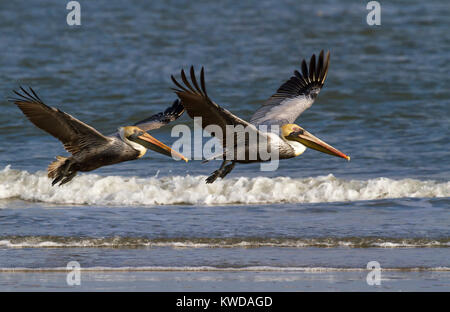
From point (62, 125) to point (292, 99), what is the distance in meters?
3.23

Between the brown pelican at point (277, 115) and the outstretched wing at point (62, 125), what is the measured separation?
3.41ft

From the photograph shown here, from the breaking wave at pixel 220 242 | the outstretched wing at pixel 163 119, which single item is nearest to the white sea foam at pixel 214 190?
the breaking wave at pixel 220 242

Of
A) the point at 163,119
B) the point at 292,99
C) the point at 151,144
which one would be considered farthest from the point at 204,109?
the point at 292,99

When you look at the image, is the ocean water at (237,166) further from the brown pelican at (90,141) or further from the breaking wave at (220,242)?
the brown pelican at (90,141)

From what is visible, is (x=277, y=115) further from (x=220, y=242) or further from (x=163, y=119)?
(x=220, y=242)

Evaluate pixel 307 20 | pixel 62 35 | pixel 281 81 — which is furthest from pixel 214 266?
pixel 307 20

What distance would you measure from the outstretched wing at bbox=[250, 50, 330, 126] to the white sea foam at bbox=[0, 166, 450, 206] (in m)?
2.28

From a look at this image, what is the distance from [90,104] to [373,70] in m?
7.44

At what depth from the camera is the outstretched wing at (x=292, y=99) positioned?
10602 millimetres

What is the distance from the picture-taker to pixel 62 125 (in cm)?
906

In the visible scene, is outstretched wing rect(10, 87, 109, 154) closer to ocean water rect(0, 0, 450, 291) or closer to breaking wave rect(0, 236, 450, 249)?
ocean water rect(0, 0, 450, 291)

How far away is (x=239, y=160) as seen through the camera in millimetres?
9492
